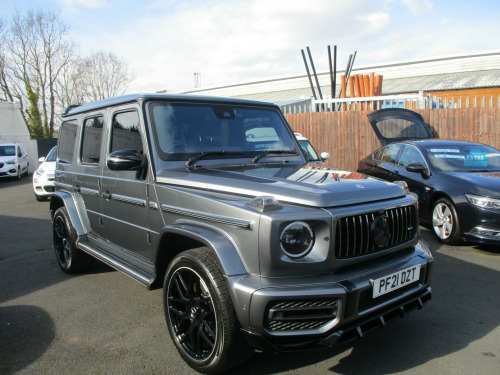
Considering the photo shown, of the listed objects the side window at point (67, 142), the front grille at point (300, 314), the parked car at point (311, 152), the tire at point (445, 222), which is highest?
the side window at point (67, 142)

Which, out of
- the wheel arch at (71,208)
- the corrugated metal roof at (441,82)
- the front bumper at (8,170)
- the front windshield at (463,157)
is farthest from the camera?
the corrugated metal roof at (441,82)

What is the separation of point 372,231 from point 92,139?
3.18m

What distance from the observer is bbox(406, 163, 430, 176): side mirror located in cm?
658

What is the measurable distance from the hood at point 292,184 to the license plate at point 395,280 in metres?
0.51

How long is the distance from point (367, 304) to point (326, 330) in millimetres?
348

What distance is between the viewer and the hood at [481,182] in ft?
18.4

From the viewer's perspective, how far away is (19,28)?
35844 millimetres

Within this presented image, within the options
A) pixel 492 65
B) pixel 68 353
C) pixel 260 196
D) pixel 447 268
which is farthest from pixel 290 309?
pixel 492 65

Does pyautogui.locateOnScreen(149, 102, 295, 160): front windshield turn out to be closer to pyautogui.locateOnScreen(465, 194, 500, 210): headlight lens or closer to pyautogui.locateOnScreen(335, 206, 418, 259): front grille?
pyautogui.locateOnScreen(335, 206, 418, 259): front grille

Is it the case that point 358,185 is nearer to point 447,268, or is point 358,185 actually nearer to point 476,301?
point 476,301

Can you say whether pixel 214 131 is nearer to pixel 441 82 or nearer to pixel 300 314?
pixel 300 314

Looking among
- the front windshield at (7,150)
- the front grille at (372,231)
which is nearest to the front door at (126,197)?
the front grille at (372,231)

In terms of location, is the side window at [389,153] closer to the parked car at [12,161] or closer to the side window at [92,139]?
the side window at [92,139]

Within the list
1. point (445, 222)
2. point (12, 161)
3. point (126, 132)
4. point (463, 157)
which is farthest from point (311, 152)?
point (12, 161)
